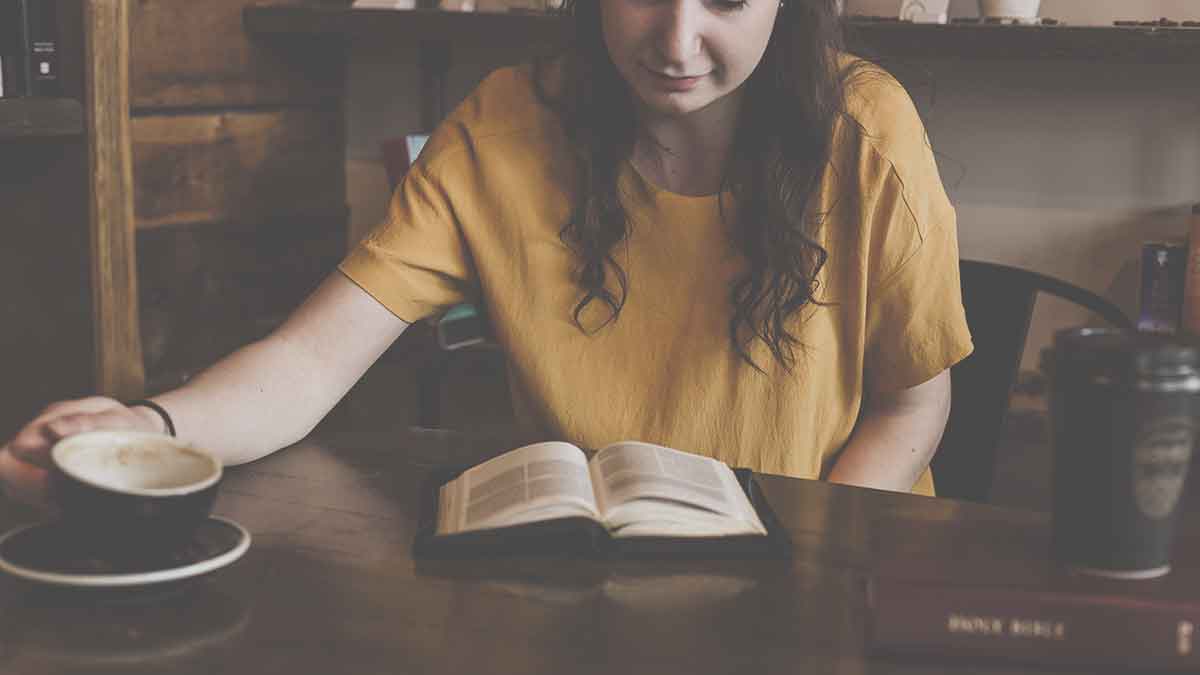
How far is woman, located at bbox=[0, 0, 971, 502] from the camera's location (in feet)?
4.69

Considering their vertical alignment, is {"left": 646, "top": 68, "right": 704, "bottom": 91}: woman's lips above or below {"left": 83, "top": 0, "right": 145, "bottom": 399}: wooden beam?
above

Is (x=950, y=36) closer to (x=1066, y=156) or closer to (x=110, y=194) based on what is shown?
(x=1066, y=156)

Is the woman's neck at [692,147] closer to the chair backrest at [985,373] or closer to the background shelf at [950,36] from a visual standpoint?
the chair backrest at [985,373]

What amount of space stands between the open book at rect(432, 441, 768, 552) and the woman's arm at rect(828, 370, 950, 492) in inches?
13.5

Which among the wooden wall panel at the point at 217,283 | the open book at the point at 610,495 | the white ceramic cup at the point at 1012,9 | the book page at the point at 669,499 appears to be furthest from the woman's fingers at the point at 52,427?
the white ceramic cup at the point at 1012,9

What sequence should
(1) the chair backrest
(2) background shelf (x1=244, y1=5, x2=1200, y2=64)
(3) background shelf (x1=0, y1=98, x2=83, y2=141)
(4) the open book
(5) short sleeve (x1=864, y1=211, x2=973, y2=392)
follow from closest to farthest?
1. (4) the open book
2. (5) short sleeve (x1=864, y1=211, x2=973, y2=392)
3. (1) the chair backrest
4. (3) background shelf (x1=0, y1=98, x2=83, y2=141)
5. (2) background shelf (x1=244, y1=5, x2=1200, y2=64)

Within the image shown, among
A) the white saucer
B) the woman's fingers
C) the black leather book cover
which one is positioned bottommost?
the white saucer

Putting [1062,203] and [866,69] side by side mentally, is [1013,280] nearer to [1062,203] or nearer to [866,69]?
[866,69]

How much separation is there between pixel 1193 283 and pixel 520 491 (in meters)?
1.74

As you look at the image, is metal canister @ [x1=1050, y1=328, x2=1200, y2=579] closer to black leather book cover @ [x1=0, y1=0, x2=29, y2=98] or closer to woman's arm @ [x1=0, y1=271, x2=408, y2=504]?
woman's arm @ [x1=0, y1=271, x2=408, y2=504]

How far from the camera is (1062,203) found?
110 inches

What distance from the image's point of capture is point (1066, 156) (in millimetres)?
2795

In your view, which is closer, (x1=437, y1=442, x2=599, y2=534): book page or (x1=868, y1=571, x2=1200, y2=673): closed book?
(x1=868, y1=571, x2=1200, y2=673): closed book

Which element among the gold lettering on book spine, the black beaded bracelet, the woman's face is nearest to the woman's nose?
the woman's face
